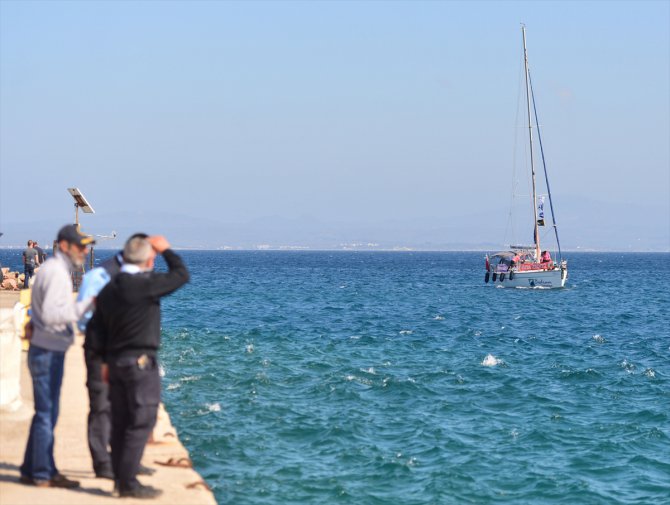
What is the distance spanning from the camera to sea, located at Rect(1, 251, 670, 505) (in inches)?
543

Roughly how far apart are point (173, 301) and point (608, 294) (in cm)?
3772

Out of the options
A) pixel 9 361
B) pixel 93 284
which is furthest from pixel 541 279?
pixel 93 284

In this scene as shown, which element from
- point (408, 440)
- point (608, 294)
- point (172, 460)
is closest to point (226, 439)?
point (408, 440)

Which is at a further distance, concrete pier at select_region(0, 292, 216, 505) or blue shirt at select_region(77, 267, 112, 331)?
blue shirt at select_region(77, 267, 112, 331)

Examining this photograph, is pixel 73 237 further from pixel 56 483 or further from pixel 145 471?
pixel 145 471

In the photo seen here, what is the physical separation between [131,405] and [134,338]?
0.57 metres

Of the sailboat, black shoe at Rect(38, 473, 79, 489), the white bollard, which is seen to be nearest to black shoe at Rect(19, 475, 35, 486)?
black shoe at Rect(38, 473, 79, 489)

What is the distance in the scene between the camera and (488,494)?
44.3 ft

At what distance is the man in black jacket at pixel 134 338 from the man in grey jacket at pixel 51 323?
0.38m

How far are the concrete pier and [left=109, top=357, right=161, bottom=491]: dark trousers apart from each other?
0.45 meters

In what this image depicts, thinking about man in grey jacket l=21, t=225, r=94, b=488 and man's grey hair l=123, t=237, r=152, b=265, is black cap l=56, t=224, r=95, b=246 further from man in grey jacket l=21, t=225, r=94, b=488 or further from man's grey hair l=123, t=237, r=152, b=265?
man's grey hair l=123, t=237, r=152, b=265

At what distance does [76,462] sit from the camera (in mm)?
9930

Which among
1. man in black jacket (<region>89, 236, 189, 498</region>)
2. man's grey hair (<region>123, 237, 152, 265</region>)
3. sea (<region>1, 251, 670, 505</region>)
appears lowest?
sea (<region>1, 251, 670, 505</region>)

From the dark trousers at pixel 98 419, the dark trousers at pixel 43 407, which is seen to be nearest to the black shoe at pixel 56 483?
the dark trousers at pixel 43 407
